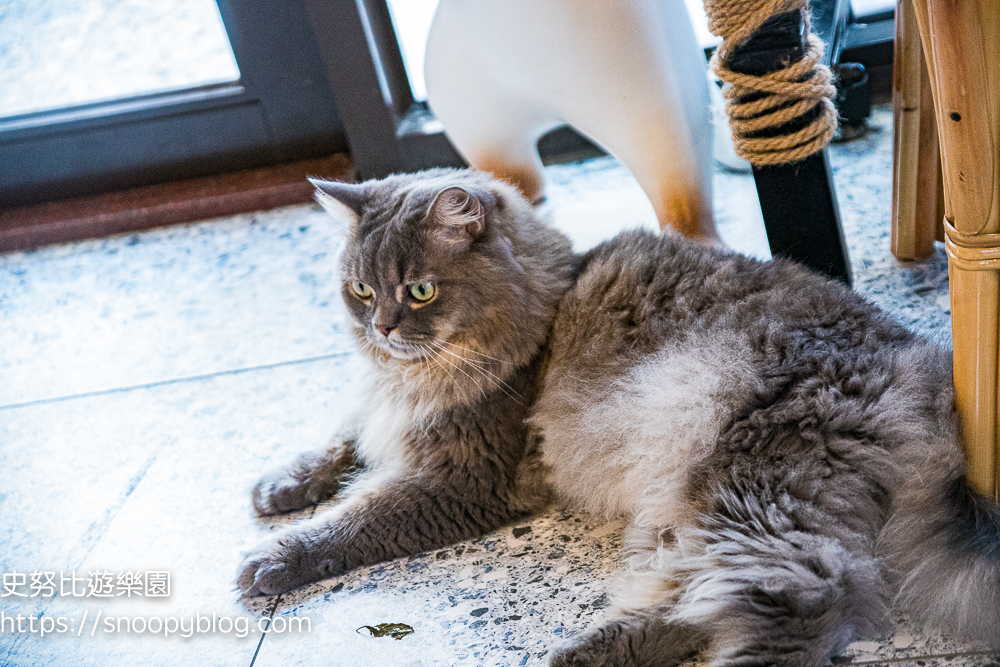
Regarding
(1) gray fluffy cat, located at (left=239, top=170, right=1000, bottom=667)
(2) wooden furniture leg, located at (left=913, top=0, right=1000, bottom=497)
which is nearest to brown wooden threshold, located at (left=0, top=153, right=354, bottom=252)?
(1) gray fluffy cat, located at (left=239, top=170, right=1000, bottom=667)

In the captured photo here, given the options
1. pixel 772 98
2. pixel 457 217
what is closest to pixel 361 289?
pixel 457 217

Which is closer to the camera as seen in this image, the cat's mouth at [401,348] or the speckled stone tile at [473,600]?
the speckled stone tile at [473,600]

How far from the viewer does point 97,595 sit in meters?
1.56

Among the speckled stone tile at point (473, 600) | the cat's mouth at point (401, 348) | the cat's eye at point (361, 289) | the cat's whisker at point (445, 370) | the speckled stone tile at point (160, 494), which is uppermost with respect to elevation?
the cat's eye at point (361, 289)

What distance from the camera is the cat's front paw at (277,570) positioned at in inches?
56.7

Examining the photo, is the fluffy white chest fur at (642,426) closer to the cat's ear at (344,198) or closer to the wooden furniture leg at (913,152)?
the cat's ear at (344,198)

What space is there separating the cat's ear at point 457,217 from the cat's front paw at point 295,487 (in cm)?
59

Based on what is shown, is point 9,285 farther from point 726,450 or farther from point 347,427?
point 726,450

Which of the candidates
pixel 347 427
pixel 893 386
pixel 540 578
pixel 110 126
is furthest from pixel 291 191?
pixel 893 386

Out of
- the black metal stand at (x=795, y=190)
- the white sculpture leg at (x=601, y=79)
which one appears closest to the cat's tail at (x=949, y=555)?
the black metal stand at (x=795, y=190)

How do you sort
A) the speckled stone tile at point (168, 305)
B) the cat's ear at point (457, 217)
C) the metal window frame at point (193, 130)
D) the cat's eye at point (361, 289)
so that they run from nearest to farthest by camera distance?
the cat's ear at point (457, 217) < the cat's eye at point (361, 289) < the speckled stone tile at point (168, 305) < the metal window frame at point (193, 130)

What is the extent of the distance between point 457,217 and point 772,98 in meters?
0.59

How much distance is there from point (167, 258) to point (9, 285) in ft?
1.86

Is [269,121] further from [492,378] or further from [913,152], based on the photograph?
[913,152]
